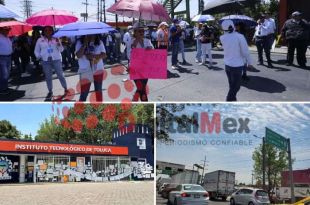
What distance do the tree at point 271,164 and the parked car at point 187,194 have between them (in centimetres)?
92

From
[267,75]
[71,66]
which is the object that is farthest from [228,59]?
[71,66]

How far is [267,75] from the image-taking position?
12195 mm

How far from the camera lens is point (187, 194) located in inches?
264

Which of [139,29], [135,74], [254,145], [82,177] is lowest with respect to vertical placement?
[82,177]

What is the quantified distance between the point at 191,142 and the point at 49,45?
4919 millimetres

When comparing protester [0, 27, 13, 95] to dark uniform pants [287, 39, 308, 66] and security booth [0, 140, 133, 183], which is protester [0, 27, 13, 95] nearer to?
security booth [0, 140, 133, 183]

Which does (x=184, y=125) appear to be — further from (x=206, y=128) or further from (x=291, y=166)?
(x=291, y=166)

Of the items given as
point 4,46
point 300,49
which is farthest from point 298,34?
point 4,46

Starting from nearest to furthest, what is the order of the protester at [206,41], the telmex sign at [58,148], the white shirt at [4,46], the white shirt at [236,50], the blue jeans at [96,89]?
the white shirt at [236,50] < the blue jeans at [96,89] < the white shirt at [4,46] < the telmex sign at [58,148] < the protester at [206,41]

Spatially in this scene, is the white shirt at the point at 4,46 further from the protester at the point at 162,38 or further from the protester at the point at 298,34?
the protester at the point at 298,34

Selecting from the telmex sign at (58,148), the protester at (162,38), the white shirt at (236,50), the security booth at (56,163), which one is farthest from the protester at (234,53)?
the security booth at (56,163)

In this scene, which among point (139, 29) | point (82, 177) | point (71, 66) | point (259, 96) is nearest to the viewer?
point (139, 29)

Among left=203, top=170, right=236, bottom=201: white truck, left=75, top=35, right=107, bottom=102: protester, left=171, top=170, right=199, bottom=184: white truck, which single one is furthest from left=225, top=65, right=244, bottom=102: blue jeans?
left=75, top=35, right=107, bottom=102: protester

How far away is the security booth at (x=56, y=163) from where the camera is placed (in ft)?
48.0
